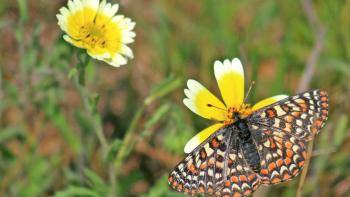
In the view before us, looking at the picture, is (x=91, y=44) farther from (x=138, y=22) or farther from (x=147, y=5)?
(x=147, y=5)

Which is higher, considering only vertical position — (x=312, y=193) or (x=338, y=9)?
(x=338, y=9)

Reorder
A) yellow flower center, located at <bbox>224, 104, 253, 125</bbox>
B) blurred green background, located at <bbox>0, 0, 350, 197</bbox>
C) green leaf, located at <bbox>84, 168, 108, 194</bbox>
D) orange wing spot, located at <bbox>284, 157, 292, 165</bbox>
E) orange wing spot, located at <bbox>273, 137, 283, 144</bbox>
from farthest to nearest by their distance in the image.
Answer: blurred green background, located at <bbox>0, 0, 350, 197</bbox> → green leaf, located at <bbox>84, 168, 108, 194</bbox> → yellow flower center, located at <bbox>224, 104, 253, 125</bbox> → orange wing spot, located at <bbox>273, 137, 283, 144</bbox> → orange wing spot, located at <bbox>284, 157, 292, 165</bbox>

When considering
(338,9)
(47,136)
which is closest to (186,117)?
(47,136)

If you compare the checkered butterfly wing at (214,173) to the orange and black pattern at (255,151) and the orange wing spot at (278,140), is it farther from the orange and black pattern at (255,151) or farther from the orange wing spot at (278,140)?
the orange wing spot at (278,140)

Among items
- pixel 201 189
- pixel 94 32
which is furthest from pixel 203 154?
pixel 94 32

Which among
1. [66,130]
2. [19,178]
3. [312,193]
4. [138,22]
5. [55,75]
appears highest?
[138,22]

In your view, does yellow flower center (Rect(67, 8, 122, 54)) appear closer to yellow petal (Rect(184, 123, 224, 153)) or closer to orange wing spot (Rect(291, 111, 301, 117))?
yellow petal (Rect(184, 123, 224, 153))

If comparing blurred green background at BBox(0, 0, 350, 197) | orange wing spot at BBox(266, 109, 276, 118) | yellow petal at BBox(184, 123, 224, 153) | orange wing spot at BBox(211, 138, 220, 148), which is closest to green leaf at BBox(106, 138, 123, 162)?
blurred green background at BBox(0, 0, 350, 197)
